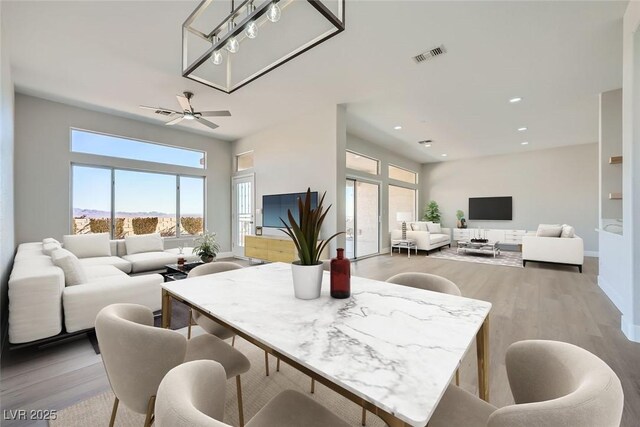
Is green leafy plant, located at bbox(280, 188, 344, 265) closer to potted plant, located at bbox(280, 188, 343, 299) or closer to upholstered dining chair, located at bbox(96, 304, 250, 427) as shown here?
potted plant, located at bbox(280, 188, 343, 299)

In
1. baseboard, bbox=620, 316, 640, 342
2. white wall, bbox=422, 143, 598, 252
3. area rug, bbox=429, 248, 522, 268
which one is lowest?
area rug, bbox=429, 248, 522, 268

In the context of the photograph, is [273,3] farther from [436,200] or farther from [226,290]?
[436,200]

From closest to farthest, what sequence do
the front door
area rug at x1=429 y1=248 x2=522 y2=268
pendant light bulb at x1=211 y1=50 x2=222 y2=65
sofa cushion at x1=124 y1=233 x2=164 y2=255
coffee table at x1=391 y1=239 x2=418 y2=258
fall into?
pendant light bulb at x1=211 y1=50 x2=222 y2=65
sofa cushion at x1=124 y1=233 x2=164 y2=255
area rug at x1=429 y1=248 x2=522 y2=268
the front door
coffee table at x1=391 y1=239 x2=418 y2=258

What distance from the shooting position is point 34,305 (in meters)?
2.04

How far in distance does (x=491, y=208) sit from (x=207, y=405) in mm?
9760

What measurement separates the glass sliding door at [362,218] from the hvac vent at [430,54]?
11.1 ft

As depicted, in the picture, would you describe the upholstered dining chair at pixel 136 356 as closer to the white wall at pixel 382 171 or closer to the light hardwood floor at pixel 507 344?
the light hardwood floor at pixel 507 344

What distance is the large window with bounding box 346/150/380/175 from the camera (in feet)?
21.0

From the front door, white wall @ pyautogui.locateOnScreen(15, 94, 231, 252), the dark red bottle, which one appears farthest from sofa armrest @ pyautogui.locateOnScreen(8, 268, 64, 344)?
the front door

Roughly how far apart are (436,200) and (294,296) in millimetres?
9390

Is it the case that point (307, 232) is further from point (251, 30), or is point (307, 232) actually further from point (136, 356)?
point (251, 30)

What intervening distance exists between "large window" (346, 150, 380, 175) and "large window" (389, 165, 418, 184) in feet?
2.80

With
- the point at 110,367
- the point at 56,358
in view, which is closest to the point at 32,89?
the point at 56,358

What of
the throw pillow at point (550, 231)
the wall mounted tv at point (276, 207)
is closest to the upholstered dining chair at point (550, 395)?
the wall mounted tv at point (276, 207)
